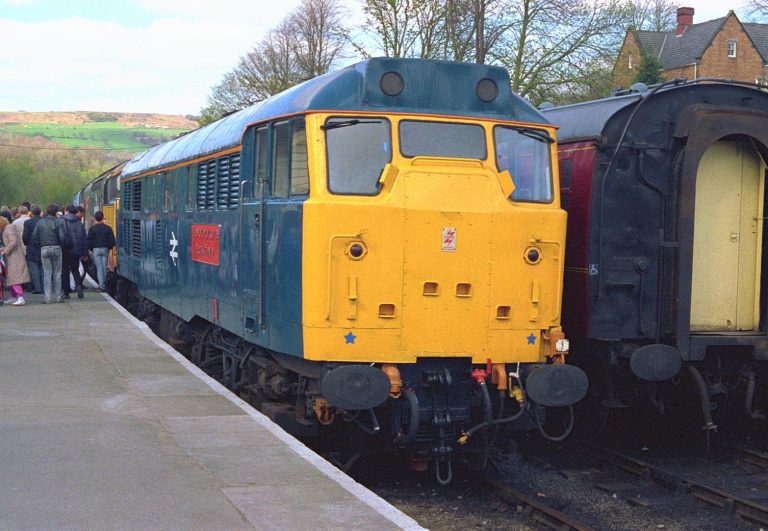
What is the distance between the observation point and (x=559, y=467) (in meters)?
9.77

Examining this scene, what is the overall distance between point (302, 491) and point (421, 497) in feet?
7.88

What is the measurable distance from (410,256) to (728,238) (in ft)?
12.0

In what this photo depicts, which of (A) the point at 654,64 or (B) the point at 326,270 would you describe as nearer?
(B) the point at 326,270

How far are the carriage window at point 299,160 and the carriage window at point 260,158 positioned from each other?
56 cm

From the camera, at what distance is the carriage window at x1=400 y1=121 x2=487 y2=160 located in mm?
8016

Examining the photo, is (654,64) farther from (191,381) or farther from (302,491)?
(302,491)

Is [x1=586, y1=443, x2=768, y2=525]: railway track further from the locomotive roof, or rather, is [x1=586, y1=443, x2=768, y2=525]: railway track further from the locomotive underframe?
the locomotive roof

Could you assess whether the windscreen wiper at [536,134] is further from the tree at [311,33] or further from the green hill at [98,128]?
the green hill at [98,128]

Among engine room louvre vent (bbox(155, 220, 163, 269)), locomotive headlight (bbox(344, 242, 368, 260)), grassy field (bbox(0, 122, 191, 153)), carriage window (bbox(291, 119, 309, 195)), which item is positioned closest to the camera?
locomotive headlight (bbox(344, 242, 368, 260))

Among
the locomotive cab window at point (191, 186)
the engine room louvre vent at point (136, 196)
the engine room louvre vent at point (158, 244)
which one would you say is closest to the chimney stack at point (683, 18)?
the engine room louvre vent at point (136, 196)

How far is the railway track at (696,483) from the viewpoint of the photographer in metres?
7.96

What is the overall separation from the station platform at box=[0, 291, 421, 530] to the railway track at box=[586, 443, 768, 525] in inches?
131

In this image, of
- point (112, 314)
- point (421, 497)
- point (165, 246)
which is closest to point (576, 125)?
point (421, 497)

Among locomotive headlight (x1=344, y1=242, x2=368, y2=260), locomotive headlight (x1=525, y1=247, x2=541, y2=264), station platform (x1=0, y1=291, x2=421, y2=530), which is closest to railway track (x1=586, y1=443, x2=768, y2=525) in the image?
locomotive headlight (x1=525, y1=247, x2=541, y2=264)
